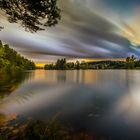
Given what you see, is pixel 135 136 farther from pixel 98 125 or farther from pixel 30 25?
pixel 30 25

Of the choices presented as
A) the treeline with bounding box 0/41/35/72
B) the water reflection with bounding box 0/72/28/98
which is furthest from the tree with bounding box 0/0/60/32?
the treeline with bounding box 0/41/35/72

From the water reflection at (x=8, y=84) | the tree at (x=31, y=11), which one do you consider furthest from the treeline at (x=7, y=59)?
the tree at (x=31, y=11)

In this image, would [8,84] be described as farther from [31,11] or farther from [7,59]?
[7,59]

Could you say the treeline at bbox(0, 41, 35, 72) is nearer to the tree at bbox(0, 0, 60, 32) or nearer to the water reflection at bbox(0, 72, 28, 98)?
the water reflection at bbox(0, 72, 28, 98)

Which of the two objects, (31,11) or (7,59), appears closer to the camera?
(31,11)

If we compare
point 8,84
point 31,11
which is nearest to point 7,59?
point 8,84

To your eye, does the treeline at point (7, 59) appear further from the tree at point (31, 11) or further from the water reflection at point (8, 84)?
the tree at point (31, 11)

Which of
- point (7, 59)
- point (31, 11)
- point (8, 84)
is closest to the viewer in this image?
point (31, 11)

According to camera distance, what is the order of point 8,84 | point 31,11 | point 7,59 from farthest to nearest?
point 7,59 → point 8,84 → point 31,11

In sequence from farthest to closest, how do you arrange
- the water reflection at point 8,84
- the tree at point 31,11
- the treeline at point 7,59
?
the treeline at point 7,59, the water reflection at point 8,84, the tree at point 31,11

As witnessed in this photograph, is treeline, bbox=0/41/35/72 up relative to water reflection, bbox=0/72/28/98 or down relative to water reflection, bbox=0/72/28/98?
up

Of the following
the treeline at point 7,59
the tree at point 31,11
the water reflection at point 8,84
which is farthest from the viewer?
the treeline at point 7,59

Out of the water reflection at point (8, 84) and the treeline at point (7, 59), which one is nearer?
the water reflection at point (8, 84)

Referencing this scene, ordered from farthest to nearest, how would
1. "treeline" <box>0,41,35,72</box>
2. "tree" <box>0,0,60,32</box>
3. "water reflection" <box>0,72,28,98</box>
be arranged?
1. "treeline" <box>0,41,35,72</box>
2. "water reflection" <box>0,72,28,98</box>
3. "tree" <box>0,0,60,32</box>
